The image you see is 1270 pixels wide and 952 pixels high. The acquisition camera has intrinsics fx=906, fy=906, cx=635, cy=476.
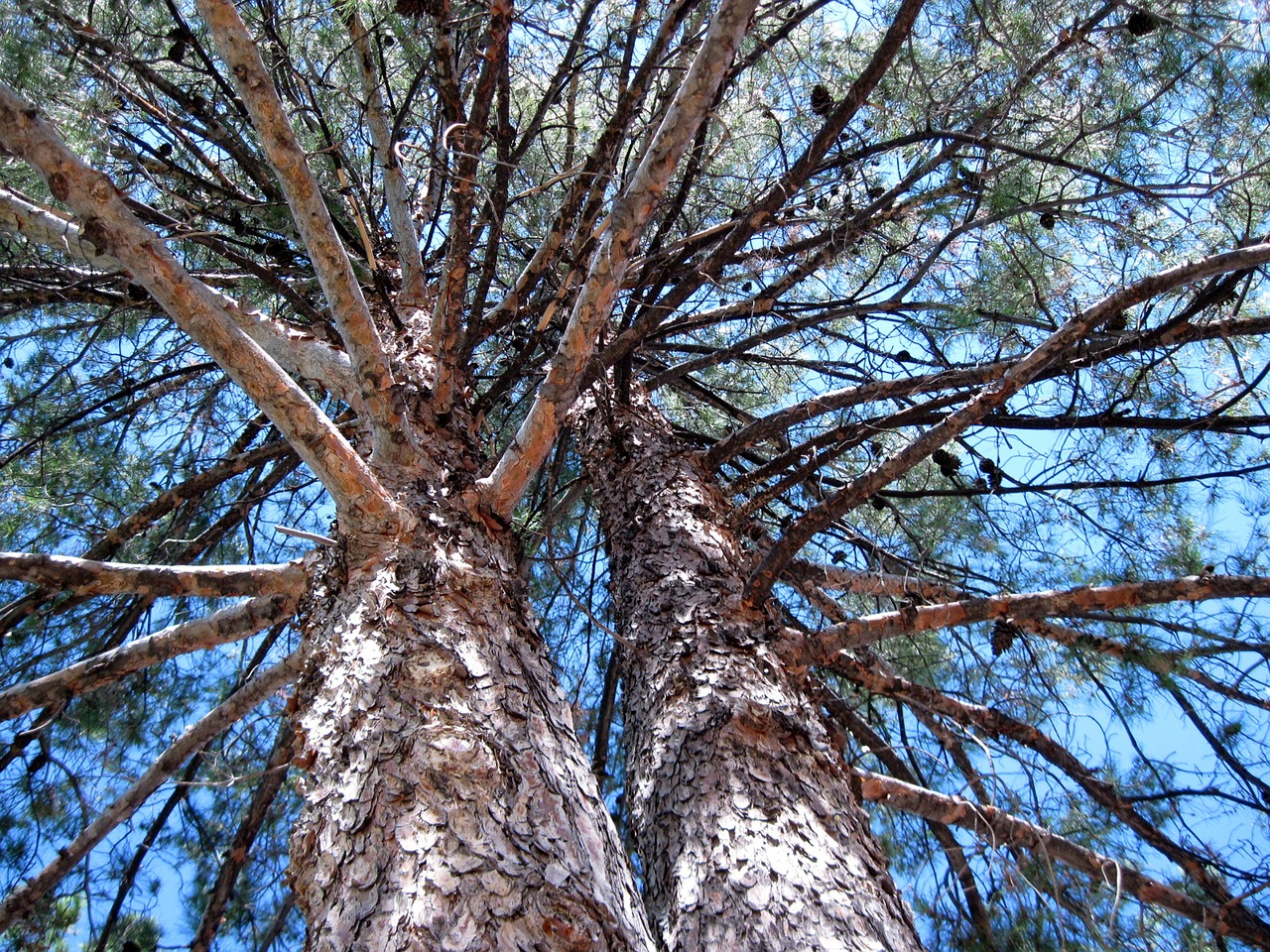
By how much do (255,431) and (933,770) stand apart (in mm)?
2845

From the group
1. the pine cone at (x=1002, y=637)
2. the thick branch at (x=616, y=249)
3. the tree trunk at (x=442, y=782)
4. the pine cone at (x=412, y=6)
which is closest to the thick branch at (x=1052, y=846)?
the pine cone at (x=1002, y=637)

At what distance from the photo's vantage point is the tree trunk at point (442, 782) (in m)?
1.16

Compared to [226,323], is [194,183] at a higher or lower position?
higher

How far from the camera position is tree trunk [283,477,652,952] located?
1.16 metres

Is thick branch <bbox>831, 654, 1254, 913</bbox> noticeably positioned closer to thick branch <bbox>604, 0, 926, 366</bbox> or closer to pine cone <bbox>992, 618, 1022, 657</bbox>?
pine cone <bbox>992, 618, 1022, 657</bbox>

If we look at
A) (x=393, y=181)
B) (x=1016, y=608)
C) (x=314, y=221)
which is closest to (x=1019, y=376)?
(x=1016, y=608)

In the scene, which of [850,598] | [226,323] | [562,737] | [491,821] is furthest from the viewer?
[850,598]

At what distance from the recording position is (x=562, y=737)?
4.90 feet

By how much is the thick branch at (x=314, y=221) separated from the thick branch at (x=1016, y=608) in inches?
40.3

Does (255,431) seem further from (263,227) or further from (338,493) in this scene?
(338,493)

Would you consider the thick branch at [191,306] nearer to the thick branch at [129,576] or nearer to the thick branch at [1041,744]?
the thick branch at [129,576]

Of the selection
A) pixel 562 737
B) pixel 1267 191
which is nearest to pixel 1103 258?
pixel 1267 191

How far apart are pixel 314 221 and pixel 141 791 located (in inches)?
50.4

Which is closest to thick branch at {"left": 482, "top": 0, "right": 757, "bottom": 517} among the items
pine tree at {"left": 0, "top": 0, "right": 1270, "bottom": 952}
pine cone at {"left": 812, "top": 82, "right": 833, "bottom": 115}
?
pine tree at {"left": 0, "top": 0, "right": 1270, "bottom": 952}
